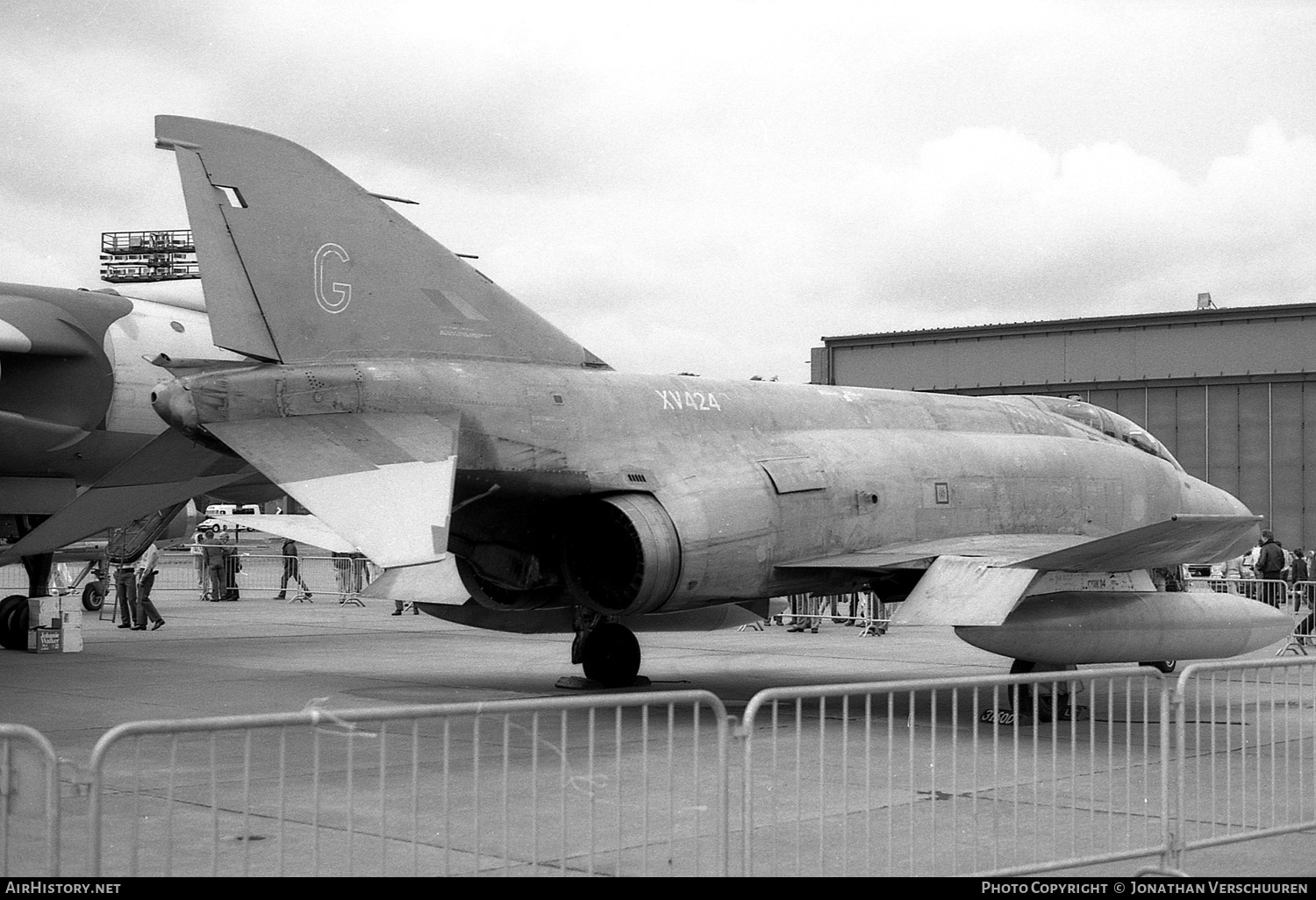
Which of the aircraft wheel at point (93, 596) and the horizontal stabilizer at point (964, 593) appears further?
the aircraft wheel at point (93, 596)

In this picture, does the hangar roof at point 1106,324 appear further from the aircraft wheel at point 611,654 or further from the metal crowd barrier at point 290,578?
the aircraft wheel at point 611,654

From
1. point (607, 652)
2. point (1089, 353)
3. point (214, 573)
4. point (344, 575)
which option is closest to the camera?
point (607, 652)

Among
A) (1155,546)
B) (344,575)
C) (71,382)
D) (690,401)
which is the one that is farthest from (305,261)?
(344,575)

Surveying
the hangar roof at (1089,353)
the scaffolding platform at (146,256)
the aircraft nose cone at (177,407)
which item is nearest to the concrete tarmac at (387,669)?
the aircraft nose cone at (177,407)

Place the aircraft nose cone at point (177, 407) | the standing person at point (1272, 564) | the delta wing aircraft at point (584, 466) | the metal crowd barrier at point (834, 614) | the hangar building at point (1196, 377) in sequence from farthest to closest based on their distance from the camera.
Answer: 1. the hangar building at point (1196, 377)
2. the metal crowd barrier at point (834, 614)
3. the standing person at point (1272, 564)
4. the delta wing aircraft at point (584, 466)
5. the aircraft nose cone at point (177, 407)

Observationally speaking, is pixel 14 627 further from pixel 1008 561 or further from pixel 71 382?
pixel 1008 561

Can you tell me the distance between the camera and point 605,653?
1254 centimetres

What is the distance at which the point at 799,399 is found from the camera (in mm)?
12531

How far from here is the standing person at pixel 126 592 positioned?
21219 mm

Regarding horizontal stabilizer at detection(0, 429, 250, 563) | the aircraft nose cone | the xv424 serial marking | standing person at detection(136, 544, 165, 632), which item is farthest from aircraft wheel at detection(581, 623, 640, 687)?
standing person at detection(136, 544, 165, 632)

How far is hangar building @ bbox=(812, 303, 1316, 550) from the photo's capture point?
37.1 meters

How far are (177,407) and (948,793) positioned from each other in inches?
218

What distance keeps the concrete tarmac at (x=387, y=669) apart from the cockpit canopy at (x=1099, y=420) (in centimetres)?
291

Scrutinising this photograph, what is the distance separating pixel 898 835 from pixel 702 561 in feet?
14.3
